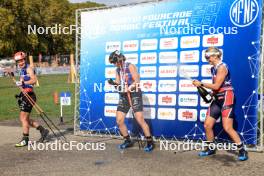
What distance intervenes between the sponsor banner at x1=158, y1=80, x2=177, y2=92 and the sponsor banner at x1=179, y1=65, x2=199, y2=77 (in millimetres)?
283

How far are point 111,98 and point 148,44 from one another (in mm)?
1692

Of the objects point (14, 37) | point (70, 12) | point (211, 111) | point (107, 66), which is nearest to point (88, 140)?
point (107, 66)

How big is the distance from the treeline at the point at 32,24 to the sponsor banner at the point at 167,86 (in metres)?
40.2

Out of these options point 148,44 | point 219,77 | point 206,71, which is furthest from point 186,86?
point 219,77

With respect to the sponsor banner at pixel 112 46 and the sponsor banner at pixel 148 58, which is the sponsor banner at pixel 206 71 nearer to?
the sponsor banner at pixel 148 58

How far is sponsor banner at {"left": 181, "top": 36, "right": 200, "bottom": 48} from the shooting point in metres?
9.30

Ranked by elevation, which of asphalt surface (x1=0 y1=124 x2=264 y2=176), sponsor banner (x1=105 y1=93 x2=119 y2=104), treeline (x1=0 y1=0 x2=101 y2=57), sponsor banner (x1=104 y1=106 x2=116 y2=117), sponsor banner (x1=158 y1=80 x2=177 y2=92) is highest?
treeline (x1=0 y1=0 x2=101 y2=57)

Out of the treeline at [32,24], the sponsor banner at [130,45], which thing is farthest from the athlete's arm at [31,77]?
the treeline at [32,24]

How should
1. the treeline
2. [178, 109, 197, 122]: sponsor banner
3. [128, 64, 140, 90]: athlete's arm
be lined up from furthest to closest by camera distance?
the treeline → [178, 109, 197, 122]: sponsor banner → [128, 64, 140, 90]: athlete's arm

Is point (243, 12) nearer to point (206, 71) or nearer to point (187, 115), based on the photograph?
point (206, 71)

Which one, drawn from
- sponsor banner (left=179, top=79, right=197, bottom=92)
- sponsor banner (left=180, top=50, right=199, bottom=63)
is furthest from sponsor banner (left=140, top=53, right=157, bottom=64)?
sponsor banner (left=179, top=79, right=197, bottom=92)

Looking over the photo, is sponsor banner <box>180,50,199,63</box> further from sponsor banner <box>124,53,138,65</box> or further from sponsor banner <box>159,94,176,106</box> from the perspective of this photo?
sponsor banner <box>124,53,138,65</box>

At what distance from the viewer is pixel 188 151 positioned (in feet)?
29.6

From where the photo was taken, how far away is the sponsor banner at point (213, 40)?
8922 millimetres
